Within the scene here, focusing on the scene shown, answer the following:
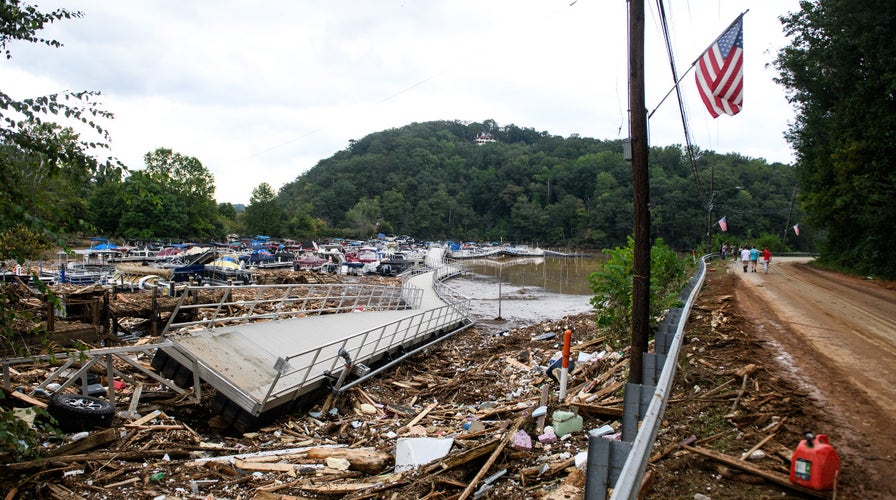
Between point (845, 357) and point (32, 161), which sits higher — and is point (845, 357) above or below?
below

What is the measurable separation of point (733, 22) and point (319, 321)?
1318cm

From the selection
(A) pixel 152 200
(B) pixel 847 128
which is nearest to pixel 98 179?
(A) pixel 152 200

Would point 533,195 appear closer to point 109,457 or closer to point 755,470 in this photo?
point 109,457

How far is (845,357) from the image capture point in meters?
8.35

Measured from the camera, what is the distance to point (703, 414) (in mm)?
6320

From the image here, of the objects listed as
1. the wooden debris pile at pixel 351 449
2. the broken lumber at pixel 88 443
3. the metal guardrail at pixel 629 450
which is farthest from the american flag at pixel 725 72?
the broken lumber at pixel 88 443

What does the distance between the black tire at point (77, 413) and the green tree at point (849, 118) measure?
28491 mm

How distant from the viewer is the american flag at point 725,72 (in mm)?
9609

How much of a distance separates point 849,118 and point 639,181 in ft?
79.2

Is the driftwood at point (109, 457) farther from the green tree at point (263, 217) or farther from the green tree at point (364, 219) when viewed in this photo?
the green tree at point (364, 219)

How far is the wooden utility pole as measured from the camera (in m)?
7.62

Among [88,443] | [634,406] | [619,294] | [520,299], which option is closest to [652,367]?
[634,406]

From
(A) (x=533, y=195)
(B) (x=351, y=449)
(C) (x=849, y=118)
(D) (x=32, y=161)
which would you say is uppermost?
(A) (x=533, y=195)

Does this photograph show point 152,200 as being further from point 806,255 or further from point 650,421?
point 806,255
